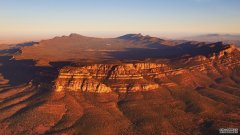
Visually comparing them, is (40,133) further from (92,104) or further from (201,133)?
(201,133)

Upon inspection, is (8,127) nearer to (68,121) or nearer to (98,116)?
(68,121)

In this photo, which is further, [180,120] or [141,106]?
[141,106]

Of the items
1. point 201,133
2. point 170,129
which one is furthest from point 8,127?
point 201,133

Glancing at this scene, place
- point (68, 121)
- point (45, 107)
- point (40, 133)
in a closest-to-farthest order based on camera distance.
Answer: point (40, 133) < point (68, 121) < point (45, 107)

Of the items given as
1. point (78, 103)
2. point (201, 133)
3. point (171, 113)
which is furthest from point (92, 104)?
point (201, 133)

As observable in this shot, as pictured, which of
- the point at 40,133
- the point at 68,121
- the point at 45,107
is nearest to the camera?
the point at 40,133

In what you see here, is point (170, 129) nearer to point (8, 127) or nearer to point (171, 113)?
point (171, 113)

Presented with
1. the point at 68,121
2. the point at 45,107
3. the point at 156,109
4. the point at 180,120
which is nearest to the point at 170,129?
the point at 180,120

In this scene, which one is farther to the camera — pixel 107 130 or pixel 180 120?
pixel 180 120
